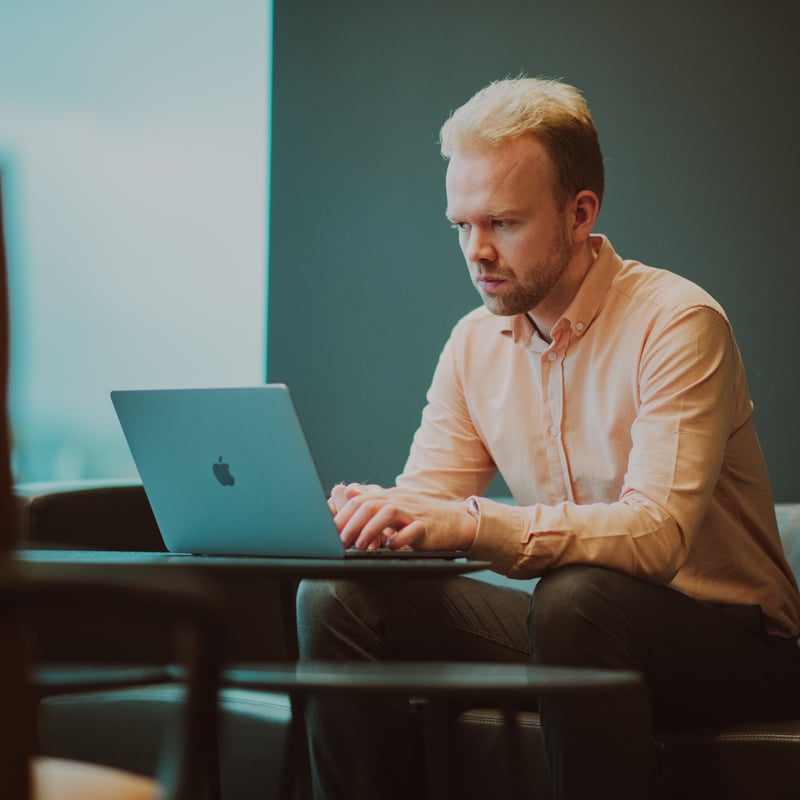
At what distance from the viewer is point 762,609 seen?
2.02 meters

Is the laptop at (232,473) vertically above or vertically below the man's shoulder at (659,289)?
below

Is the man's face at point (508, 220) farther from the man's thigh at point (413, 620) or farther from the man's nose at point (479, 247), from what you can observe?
the man's thigh at point (413, 620)

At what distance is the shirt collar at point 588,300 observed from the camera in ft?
7.06

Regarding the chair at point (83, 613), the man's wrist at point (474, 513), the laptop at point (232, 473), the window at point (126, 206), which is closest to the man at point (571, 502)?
the man's wrist at point (474, 513)

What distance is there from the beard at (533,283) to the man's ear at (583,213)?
0.18 feet

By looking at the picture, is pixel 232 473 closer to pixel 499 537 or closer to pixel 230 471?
pixel 230 471

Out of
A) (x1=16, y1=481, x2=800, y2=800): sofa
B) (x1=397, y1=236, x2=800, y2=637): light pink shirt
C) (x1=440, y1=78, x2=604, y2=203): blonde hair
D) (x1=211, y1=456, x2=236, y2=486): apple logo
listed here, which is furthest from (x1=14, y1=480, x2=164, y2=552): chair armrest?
(x1=440, y1=78, x2=604, y2=203): blonde hair

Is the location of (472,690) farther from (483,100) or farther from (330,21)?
(330,21)

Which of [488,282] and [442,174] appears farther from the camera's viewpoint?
[442,174]

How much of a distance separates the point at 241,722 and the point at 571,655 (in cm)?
79

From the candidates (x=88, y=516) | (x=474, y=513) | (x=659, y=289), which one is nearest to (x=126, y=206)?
(x=88, y=516)

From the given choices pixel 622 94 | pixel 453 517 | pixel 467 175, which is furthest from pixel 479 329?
pixel 622 94

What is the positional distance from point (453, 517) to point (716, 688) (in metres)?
0.49

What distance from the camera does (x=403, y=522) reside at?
1.69m
